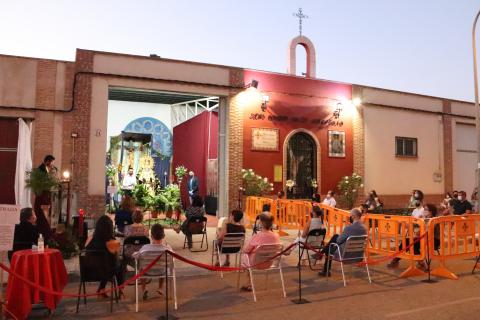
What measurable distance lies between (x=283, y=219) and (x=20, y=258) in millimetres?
8565

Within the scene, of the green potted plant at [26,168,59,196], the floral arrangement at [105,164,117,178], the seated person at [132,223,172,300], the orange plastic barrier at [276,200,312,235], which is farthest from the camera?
the floral arrangement at [105,164,117,178]

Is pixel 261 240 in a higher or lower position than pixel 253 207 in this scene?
lower

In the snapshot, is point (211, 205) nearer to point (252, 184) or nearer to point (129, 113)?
point (252, 184)

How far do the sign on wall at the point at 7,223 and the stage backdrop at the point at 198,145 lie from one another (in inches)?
567

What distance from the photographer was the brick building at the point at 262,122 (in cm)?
1377

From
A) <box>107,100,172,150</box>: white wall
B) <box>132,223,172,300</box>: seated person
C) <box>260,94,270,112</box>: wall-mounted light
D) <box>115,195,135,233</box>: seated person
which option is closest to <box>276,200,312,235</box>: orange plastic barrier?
<box>115,195,135,233</box>: seated person

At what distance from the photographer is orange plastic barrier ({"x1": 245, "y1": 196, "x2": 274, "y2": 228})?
1414cm

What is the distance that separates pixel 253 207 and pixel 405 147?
975 centimetres

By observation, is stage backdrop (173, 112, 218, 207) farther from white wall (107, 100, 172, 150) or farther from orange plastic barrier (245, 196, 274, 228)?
orange plastic barrier (245, 196, 274, 228)

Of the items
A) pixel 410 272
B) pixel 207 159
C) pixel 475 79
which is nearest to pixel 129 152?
pixel 207 159

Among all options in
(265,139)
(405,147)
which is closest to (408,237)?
(265,139)

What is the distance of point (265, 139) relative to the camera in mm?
17109

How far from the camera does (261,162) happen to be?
17.0 m

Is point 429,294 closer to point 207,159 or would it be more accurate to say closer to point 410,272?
point 410,272
